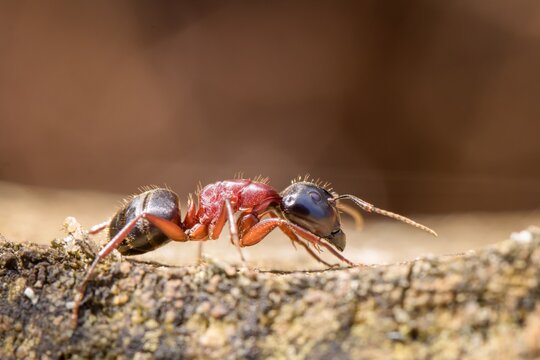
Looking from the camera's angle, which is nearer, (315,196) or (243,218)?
(315,196)

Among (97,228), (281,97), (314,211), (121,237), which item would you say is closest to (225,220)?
(314,211)

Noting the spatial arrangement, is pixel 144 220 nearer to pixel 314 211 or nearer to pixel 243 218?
pixel 243 218

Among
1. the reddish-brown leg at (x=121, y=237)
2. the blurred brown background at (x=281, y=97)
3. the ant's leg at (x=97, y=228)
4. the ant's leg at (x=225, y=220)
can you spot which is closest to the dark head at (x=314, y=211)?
the ant's leg at (x=225, y=220)

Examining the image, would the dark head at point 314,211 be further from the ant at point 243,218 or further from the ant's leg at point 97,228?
the ant's leg at point 97,228

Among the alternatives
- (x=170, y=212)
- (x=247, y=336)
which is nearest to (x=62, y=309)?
(x=247, y=336)

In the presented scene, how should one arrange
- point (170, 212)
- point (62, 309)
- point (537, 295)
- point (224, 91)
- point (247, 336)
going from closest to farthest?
point (537, 295) → point (247, 336) → point (62, 309) → point (170, 212) → point (224, 91)

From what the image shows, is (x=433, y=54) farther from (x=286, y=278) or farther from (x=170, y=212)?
(x=286, y=278)

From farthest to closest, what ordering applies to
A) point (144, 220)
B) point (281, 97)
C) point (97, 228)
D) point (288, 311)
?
point (281, 97), point (97, 228), point (144, 220), point (288, 311)

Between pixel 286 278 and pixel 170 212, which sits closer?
pixel 286 278
